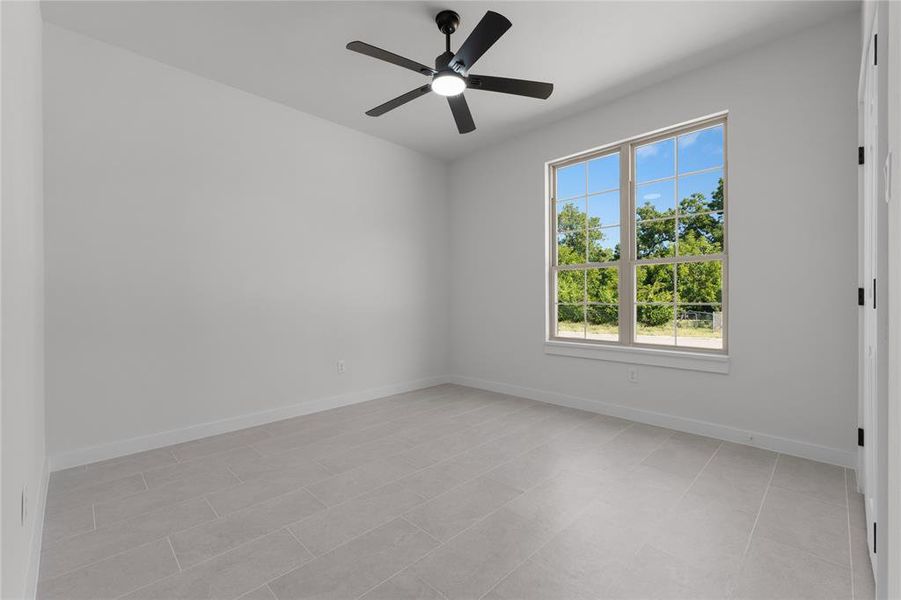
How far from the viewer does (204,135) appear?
3410mm

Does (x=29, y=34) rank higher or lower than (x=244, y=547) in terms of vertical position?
higher

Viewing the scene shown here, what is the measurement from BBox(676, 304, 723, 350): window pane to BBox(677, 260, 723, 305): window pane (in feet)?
0.21

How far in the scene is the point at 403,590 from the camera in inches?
61.9

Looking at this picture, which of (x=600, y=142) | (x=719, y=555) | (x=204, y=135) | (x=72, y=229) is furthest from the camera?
(x=600, y=142)

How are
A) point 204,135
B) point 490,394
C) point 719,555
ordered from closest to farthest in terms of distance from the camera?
point 719,555 < point 204,135 < point 490,394

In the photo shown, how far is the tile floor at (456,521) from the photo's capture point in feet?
5.30

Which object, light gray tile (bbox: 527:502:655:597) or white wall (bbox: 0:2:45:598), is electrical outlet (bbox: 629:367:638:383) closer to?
light gray tile (bbox: 527:502:655:597)

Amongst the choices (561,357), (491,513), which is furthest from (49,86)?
(561,357)

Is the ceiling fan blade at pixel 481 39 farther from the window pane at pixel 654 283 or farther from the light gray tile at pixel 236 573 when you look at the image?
the light gray tile at pixel 236 573

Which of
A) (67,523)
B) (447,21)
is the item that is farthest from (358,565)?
(447,21)

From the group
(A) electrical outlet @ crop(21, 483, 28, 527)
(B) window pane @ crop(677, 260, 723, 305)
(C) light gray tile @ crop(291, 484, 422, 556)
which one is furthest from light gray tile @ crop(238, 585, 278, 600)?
(B) window pane @ crop(677, 260, 723, 305)

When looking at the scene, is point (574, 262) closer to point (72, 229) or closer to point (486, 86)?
point (486, 86)

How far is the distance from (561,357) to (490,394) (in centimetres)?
100

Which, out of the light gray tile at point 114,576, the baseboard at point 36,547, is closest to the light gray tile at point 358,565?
the light gray tile at point 114,576
